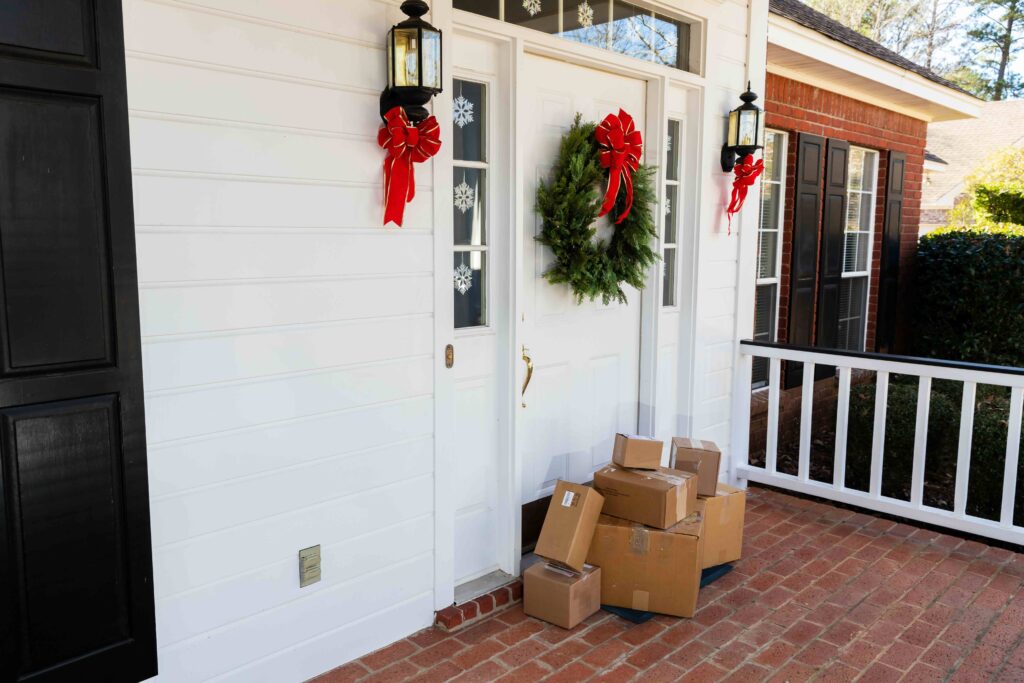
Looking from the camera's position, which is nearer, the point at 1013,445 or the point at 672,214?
the point at 1013,445

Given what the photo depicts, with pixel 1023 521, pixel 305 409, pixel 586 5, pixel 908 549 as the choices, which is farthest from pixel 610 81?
pixel 1023 521

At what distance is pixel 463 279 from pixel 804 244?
12.6ft

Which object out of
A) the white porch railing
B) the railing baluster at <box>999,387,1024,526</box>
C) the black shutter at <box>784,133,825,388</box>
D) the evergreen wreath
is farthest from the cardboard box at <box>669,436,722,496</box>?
the black shutter at <box>784,133,825,388</box>

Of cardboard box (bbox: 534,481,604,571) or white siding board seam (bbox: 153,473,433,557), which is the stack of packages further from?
white siding board seam (bbox: 153,473,433,557)

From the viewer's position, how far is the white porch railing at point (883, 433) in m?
3.59

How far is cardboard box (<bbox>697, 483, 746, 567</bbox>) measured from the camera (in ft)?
11.0

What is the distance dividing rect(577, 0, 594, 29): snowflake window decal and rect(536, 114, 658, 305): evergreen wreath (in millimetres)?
396

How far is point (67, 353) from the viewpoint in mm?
1914

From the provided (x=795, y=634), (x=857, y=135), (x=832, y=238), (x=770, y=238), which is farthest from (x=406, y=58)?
(x=857, y=135)

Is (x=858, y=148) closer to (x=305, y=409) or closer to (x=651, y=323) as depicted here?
(x=651, y=323)

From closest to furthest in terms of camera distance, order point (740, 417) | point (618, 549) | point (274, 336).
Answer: point (274, 336)
point (618, 549)
point (740, 417)

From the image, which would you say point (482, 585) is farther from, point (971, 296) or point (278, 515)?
point (971, 296)

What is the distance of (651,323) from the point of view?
3.89 metres

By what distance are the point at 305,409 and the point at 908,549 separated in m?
2.97
